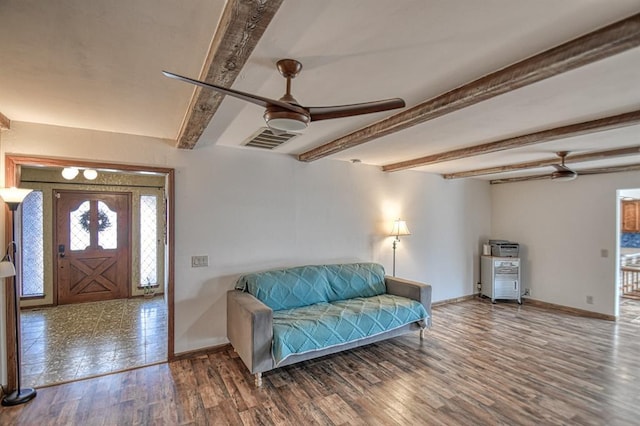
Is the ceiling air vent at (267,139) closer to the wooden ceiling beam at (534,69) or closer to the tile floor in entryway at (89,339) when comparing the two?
the wooden ceiling beam at (534,69)

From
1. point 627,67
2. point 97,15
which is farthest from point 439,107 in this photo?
point 97,15

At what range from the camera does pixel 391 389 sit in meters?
2.87

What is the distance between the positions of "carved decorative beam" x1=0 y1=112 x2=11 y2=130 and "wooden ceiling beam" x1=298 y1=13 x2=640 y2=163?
324 centimetres

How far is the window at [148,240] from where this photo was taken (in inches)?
238

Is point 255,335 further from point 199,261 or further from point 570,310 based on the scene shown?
point 570,310

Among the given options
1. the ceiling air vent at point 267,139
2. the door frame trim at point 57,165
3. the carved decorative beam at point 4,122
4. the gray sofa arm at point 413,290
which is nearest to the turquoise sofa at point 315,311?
the gray sofa arm at point 413,290

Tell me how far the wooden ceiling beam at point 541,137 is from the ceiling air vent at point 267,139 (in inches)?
82.1

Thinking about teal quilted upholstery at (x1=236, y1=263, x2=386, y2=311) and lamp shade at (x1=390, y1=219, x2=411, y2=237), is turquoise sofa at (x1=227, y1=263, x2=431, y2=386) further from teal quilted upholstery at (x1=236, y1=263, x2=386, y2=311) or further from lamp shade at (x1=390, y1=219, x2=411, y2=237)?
lamp shade at (x1=390, y1=219, x2=411, y2=237)

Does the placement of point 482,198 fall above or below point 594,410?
above

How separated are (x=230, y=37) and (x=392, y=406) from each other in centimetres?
288

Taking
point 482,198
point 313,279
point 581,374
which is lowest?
point 581,374

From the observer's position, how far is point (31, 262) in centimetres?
520

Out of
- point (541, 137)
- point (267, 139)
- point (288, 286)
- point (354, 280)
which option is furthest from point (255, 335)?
point (541, 137)

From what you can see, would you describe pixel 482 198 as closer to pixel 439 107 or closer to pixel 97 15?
pixel 439 107
